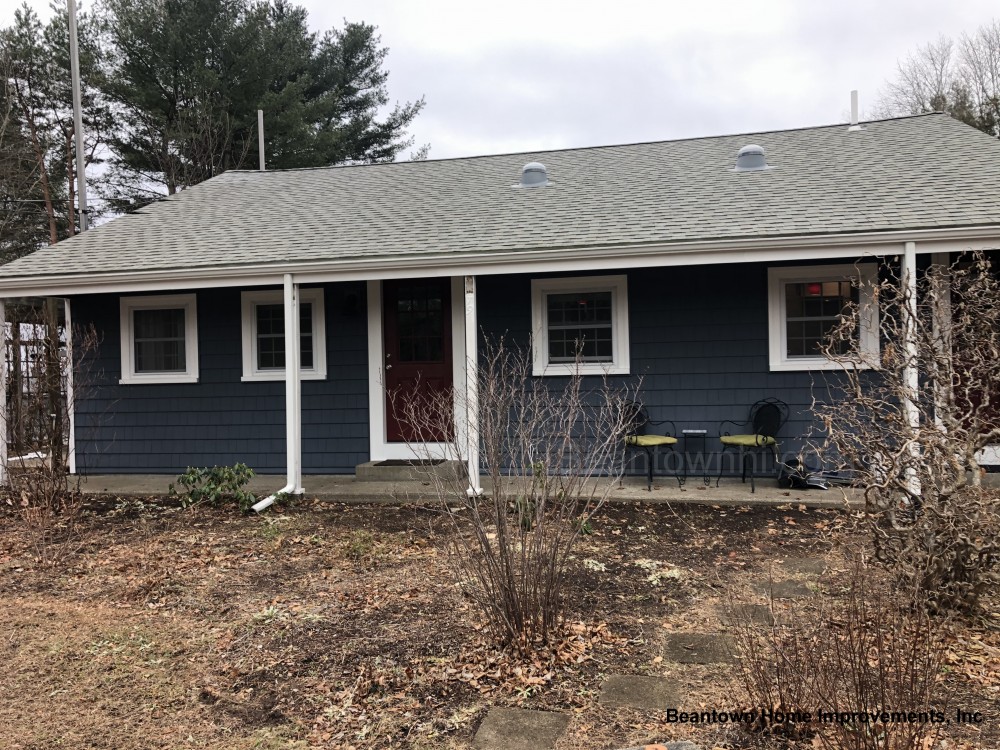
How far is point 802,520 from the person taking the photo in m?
6.07

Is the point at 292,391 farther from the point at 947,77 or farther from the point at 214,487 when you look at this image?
the point at 947,77

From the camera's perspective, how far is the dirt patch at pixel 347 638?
2848mm

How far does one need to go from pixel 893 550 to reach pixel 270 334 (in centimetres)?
732

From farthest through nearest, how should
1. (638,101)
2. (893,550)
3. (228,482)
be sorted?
(638,101) → (228,482) → (893,550)

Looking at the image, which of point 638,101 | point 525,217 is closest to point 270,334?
point 525,217

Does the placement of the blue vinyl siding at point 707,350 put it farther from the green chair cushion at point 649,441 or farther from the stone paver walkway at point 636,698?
the stone paver walkway at point 636,698

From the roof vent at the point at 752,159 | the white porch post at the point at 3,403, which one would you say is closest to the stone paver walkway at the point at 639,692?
the white porch post at the point at 3,403

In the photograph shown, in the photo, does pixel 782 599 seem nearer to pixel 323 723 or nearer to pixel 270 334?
pixel 323 723

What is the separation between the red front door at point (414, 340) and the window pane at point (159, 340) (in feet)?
9.23

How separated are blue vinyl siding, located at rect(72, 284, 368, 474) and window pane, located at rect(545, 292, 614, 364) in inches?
91.6

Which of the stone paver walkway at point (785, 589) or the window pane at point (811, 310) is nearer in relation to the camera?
the stone paver walkway at point (785, 589)

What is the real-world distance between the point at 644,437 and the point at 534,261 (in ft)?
7.13

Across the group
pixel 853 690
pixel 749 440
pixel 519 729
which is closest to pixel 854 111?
pixel 749 440

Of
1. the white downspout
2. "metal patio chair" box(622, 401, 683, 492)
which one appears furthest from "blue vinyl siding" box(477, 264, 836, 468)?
the white downspout
